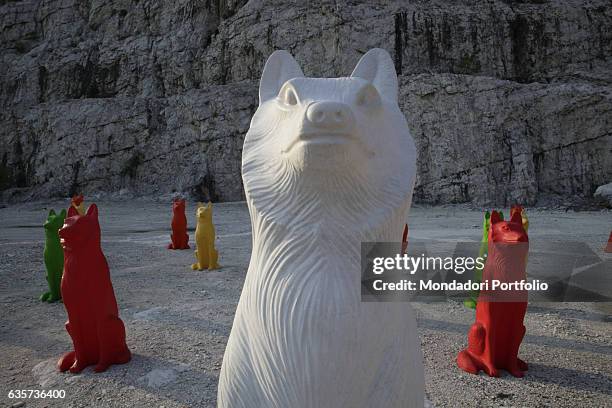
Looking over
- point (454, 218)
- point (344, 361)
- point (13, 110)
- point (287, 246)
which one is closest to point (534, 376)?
point (344, 361)

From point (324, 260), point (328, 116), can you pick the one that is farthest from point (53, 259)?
point (328, 116)

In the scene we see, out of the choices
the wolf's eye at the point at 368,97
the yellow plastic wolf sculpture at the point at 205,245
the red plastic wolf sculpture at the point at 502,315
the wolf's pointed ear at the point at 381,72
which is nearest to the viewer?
the wolf's eye at the point at 368,97

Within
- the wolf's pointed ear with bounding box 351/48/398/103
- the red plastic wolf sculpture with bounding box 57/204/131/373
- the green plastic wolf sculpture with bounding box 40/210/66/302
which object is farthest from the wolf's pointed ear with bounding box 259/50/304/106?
the green plastic wolf sculpture with bounding box 40/210/66/302

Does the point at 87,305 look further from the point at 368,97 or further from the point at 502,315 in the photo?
the point at 502,315

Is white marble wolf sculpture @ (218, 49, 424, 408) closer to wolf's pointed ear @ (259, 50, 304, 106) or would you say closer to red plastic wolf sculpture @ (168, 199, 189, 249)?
wolf's pointed ear @ (259, 50, 304, 106)

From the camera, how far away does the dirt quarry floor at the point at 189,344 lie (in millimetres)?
2625

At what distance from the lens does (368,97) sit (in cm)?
137

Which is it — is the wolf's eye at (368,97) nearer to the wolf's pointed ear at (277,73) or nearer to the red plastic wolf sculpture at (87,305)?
the wolf's pointed ear at (277,73)

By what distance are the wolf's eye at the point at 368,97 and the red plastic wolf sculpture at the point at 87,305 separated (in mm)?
2349

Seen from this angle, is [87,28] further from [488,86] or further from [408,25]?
[488,86]

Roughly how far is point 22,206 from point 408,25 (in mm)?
16673

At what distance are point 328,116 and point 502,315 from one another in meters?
2.23

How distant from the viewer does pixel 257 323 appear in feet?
4.38

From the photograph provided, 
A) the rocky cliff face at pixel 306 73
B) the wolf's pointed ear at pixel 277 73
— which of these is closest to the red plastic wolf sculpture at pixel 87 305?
the wolf's pointed ear at pixel 277 73
